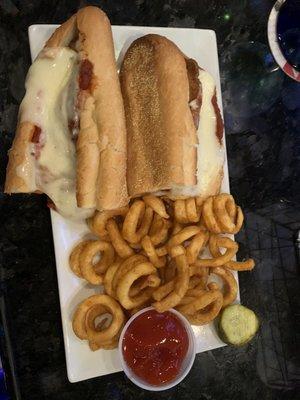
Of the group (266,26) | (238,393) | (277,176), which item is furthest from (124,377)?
(266,26)

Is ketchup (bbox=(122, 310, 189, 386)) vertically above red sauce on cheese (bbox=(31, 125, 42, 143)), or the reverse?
red sauce on cheese (bbox=(31, 125, 42, 143))

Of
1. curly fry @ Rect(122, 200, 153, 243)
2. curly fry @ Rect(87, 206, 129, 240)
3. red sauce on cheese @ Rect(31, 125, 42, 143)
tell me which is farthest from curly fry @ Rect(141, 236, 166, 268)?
red sauce on cheese @ Rect(31, 125, 42, 143)

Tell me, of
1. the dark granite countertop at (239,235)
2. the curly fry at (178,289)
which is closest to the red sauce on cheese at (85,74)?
the dark granite countertop at (239,235)

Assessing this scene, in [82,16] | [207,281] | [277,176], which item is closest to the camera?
[82,16]

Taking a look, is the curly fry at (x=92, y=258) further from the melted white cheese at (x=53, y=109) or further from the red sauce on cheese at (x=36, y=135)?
the red sauce on cheese at (x=36, y=135)

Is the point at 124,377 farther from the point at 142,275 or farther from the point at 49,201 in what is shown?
the point at 49,201

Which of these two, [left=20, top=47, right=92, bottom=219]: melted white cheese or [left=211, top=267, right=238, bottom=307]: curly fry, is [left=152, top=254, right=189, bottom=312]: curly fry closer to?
[left=211, top=267, right=238, bottom=307]: curly fry
